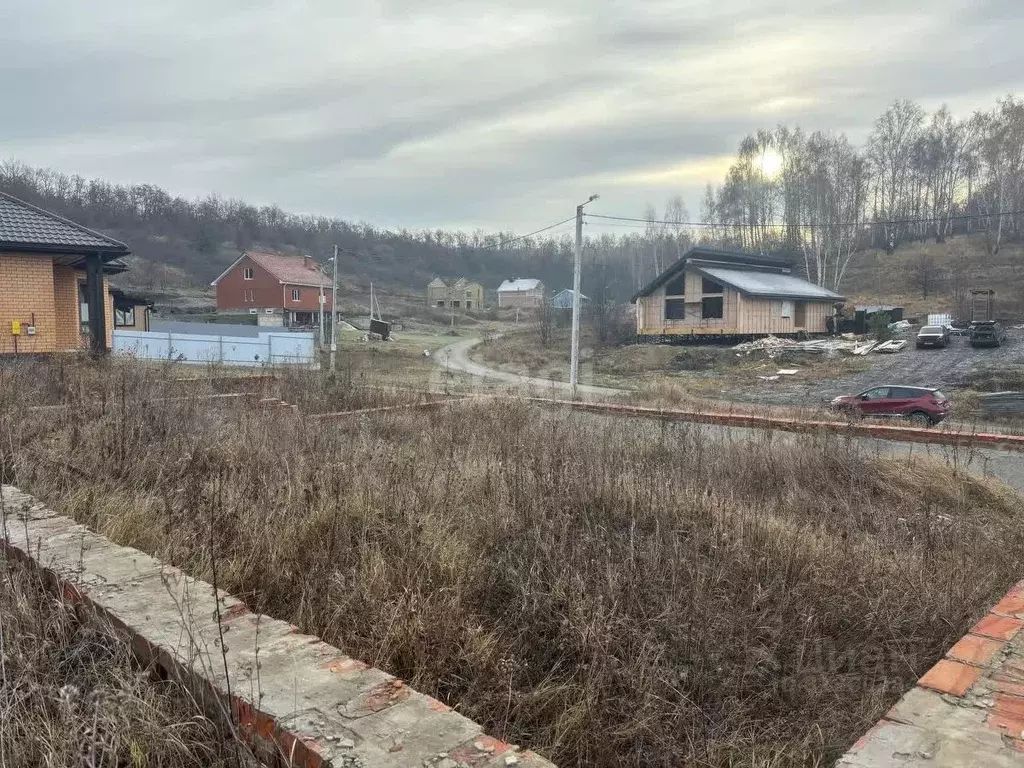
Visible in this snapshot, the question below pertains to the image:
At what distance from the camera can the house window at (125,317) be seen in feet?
118

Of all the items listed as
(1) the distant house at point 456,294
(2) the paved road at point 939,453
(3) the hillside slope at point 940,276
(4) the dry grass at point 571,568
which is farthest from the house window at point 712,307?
(1) the distant house at point 456,294

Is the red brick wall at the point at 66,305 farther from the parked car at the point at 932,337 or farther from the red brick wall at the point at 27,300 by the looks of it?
the parked car at the point at 932,337

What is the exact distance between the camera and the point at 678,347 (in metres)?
37.2

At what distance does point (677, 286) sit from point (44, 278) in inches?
1348

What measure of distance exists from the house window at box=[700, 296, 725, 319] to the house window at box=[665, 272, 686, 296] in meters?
1.52

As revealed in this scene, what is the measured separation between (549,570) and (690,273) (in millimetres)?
39330

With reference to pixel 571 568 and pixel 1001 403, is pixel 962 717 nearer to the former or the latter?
pixel 571 568

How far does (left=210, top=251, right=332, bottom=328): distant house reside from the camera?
5509 cm

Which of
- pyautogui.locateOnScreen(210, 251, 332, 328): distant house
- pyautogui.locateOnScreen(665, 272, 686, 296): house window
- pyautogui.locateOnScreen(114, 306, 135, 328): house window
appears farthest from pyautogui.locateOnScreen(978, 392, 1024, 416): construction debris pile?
pyautogui.locateOnScreen(210, 251, 332, 328): distant house

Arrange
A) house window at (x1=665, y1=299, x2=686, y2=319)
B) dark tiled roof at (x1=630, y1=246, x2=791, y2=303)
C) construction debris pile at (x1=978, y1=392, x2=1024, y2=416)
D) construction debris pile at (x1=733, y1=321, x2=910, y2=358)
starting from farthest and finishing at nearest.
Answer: house window at (x1=665, y1=299, x2=686, y2=319) → dark tiled roof at (x1=630, y1=246, x2=791, y2=303) → construction debris pile at (x1=733, y1=321, x2=910, y2=358) → construction debris pile at (x1=978, y1=392, x2=1024, y2=416)

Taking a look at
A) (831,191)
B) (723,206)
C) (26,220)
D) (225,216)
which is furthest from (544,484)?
(225,216)

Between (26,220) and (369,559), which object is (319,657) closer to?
(369,559)

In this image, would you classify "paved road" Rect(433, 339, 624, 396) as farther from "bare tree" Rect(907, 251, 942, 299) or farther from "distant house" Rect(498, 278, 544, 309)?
"distant house" Rect(498, 278, 544, 309)

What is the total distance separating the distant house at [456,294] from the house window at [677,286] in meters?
47.5
